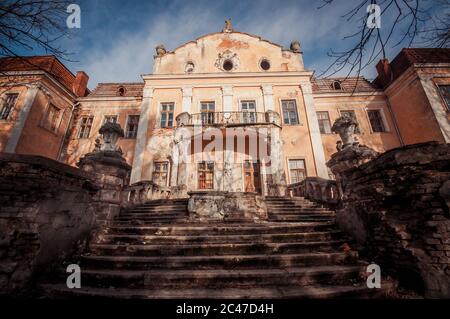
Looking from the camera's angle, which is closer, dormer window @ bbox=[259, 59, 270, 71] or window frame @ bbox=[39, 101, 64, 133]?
window frame @ bbox=[39, 101, 64, 133]

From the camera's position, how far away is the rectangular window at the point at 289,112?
44.0 ft

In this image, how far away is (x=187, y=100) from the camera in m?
13.9

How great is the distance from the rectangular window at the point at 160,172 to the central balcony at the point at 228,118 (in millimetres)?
3078

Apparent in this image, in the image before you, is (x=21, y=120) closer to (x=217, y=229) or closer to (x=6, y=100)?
(x=6, y=100)

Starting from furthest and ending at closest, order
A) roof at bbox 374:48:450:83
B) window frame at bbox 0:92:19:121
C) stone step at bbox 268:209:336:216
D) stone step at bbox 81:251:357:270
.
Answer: roof at bbox 374:48:450:83
window frame at bbox 0:92:19:121
stone step at bbox 268:209:336:216
stone step at bbox 81:251:357:270

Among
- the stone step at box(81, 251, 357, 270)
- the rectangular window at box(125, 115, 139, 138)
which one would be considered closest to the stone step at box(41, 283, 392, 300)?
the stone step at box(81, 251, 357, 270)

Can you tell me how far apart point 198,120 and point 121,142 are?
5.99 meters

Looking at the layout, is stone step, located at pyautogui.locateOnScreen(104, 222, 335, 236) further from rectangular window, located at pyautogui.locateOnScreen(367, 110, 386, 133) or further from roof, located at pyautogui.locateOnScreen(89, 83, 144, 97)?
roof, located at pyautogui.locateOnScreen(89, 83, 144, 97)

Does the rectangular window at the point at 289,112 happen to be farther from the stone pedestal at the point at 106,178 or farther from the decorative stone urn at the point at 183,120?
the stone pedestal at the point at 106,178

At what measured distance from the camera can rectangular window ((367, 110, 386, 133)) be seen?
46.0 feet

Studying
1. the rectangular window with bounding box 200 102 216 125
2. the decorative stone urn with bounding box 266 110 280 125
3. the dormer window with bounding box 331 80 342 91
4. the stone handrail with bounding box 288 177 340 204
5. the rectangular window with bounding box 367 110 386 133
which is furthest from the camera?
the dormer window with bounding box 331 80 342 91

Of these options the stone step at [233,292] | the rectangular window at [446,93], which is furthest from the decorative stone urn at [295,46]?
the stone step at [233,292]

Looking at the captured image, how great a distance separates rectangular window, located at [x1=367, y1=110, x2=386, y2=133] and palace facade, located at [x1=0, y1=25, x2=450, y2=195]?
2.9 inches
